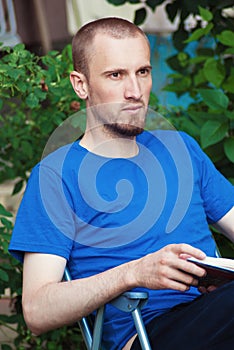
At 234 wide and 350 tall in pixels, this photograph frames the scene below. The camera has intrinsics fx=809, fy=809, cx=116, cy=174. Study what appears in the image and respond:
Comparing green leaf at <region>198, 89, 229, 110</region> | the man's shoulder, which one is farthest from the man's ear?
green leaf at <region>198, 89, 229, 110</region>

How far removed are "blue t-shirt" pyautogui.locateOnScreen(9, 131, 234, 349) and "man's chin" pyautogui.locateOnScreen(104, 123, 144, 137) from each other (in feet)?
0.29

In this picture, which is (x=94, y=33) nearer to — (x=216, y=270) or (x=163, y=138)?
(x=163, y=138)

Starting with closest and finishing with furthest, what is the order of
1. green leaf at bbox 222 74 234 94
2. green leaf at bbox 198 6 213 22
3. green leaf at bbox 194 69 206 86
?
green leaf at bbox 222 74 234 94, green leaf at bbox 198 6 213 22, green leaf at bbox 194 69 206 86

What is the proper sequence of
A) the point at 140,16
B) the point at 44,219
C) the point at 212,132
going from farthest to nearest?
the point at 140,16
the point at 212,132
the point at 44,219

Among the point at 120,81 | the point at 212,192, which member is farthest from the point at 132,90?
the point at 212,192

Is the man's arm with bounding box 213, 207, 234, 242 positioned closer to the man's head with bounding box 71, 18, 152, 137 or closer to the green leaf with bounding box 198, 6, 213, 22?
the man's head with bounding box 71, 18, 152, 137

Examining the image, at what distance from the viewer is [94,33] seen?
2.63 meters

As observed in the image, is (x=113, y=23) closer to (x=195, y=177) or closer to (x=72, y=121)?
(x=195, y=177)

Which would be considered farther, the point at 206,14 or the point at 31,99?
the point at 206,14

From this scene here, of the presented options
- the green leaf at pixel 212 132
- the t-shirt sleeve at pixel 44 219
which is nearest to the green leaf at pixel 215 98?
the green leaf at pixel 212 132

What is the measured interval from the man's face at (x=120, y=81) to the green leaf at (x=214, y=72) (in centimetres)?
98

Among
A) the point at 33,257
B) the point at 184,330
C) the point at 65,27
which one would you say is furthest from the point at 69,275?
the point at 65,27

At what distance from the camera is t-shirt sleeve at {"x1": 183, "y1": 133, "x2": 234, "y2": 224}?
2.77 meters

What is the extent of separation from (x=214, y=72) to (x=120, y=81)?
111cm
